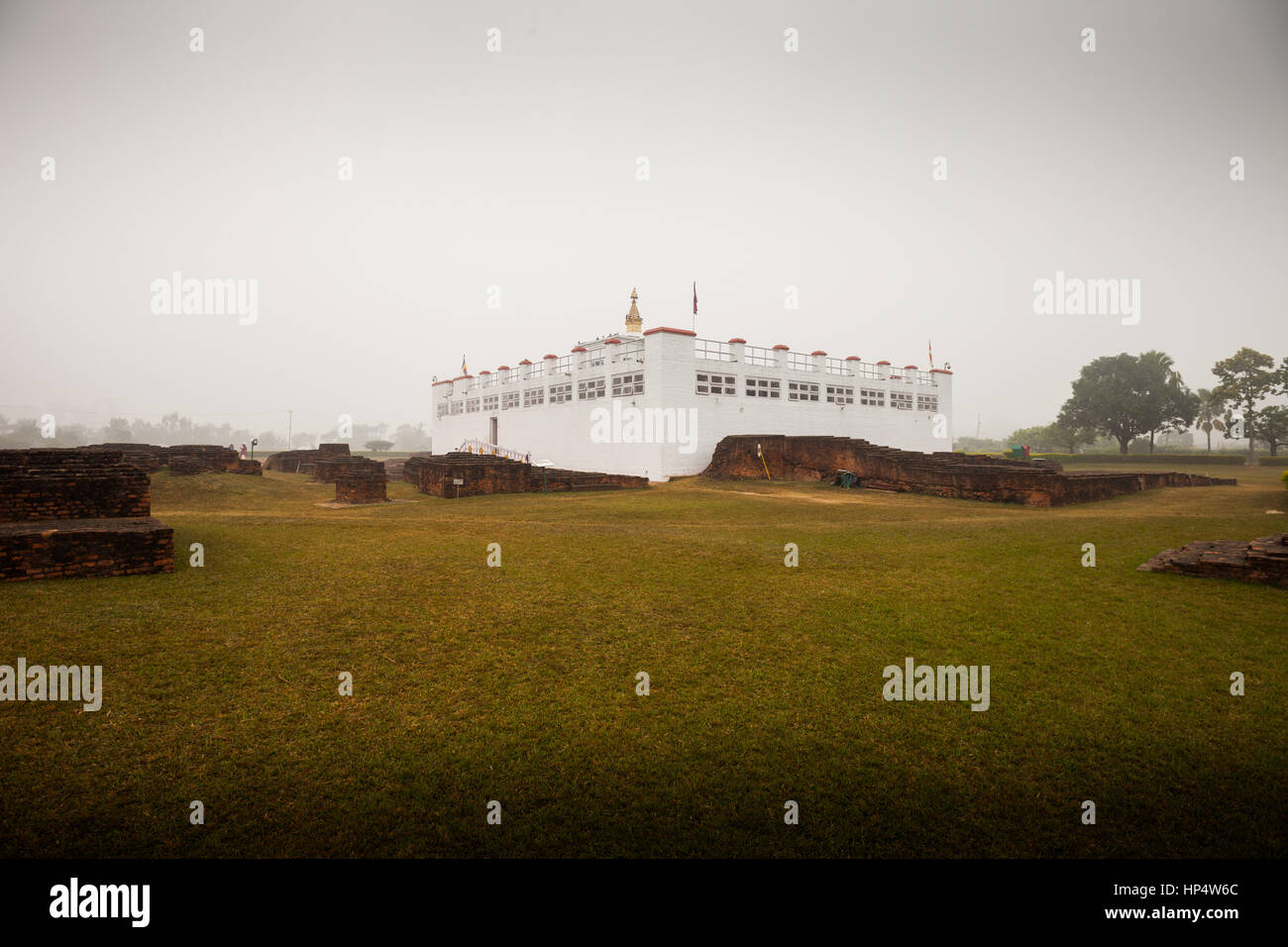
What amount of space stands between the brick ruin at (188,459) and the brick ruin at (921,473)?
1880 centimetres

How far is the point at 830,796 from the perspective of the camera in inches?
114

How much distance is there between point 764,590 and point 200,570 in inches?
259

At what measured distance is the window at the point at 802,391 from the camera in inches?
1132

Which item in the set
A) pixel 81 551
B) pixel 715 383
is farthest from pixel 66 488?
pixel 715 383

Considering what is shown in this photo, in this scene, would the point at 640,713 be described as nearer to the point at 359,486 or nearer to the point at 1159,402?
the point at 359,486

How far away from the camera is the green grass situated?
103 inches

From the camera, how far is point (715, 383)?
26.3 meters

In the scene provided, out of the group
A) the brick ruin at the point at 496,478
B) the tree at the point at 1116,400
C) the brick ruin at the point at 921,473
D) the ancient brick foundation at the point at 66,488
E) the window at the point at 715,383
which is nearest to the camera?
the ancient brick foundation at the point at 66,488

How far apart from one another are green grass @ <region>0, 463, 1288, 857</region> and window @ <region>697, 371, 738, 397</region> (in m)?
19.0

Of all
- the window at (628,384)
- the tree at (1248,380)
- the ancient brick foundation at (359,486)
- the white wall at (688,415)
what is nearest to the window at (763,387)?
the white wall at (688,415)

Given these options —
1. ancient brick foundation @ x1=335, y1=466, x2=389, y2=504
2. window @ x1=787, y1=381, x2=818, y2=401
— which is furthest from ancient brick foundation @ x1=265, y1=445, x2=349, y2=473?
window @ x1=787, y1=381, x2=818, y2=401

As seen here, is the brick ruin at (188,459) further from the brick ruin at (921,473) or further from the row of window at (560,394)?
the brick ruin at (921,473)

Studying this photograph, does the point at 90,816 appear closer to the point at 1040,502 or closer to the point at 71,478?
the point at 71,478
